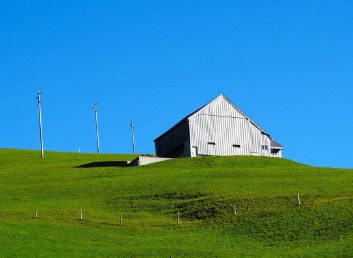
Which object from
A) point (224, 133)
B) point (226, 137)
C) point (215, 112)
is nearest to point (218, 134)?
point (224, 133)

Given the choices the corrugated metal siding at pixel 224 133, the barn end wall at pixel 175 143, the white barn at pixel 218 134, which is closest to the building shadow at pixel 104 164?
the barn end wall at pixel 175 143

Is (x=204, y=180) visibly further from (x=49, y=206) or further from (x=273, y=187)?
(x=49, y=206)

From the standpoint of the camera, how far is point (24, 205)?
7394 centimetres

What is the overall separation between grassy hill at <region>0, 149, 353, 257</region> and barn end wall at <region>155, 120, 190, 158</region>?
7.80 m

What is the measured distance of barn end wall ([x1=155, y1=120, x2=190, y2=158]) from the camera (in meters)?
108

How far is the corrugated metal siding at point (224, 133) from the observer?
10738 cm

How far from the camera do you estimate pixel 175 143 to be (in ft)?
362

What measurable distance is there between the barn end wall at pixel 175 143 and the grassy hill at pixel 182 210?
780 centimetres

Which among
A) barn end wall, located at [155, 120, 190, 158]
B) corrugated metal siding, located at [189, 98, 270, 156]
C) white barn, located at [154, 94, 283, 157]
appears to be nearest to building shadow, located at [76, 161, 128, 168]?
barn end wall, located at [155, 120, 190, 158]

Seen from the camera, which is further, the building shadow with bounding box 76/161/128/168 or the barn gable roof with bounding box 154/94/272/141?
the barn gable roof with bounding box 154/94/272/141

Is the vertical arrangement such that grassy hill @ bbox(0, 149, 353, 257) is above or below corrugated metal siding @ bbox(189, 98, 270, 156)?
below

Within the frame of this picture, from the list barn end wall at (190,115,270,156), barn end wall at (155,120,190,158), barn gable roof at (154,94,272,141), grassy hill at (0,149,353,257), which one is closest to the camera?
grassy hill at (0,149,353,257)

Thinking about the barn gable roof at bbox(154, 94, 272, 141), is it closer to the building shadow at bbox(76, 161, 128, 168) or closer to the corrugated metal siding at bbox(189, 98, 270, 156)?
the corrugated metal siding at bbox(189, 98, 270, 156)

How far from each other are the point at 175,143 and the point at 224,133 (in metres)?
6.75
